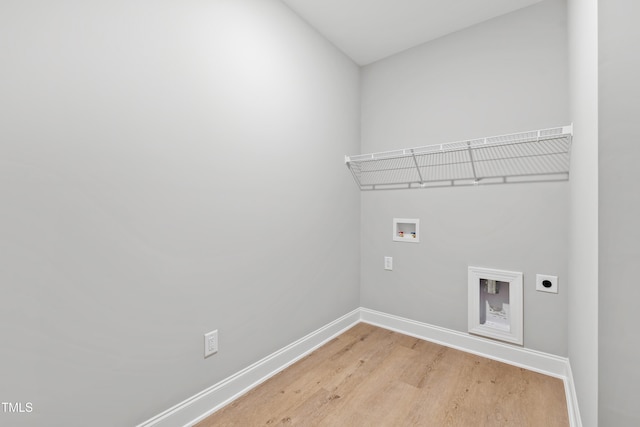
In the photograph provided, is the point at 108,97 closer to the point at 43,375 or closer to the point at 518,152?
the point at 43,375

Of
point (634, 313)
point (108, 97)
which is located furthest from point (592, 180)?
point (108, 97)

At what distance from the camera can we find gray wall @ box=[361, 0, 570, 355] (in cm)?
179

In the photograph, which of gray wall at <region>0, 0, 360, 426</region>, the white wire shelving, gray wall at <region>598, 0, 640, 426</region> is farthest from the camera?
the white wire shelving

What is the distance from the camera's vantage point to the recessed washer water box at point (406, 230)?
232cm

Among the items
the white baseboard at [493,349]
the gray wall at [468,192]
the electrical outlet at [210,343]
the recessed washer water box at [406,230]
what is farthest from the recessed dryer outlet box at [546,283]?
the electrical outlet at [210,343]

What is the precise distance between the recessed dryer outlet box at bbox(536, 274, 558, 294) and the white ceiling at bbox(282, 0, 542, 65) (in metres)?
1.77

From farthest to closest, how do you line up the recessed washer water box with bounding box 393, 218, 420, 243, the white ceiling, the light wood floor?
the recessed washer water box with bounding box 393, 218, 420, 243 < the white ceiling < the light wood floor

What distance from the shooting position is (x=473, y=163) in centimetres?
205

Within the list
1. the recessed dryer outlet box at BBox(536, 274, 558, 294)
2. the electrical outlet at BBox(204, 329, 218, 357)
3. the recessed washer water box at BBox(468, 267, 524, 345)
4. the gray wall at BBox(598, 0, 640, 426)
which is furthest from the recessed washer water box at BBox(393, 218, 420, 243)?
the electrical outlet at BBox(204, 329, 218, 357)

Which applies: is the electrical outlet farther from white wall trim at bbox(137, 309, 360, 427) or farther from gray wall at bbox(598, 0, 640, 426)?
gray wall at bbox(598, 0, 640, 426)

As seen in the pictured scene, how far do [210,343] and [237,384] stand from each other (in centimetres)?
33

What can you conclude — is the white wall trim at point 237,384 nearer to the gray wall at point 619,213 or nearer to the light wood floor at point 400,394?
the light wood floor at point 400,394

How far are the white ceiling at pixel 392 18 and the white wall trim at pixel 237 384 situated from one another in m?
2.30

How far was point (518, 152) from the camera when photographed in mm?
1894
